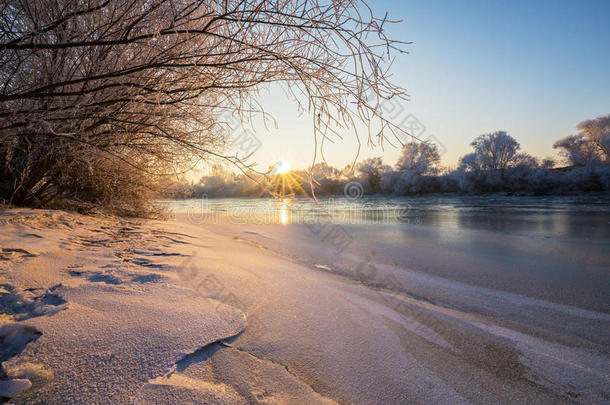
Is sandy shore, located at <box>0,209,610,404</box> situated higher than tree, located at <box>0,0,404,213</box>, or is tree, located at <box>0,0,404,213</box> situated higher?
tree, located at <box>0,0,404,213</box>

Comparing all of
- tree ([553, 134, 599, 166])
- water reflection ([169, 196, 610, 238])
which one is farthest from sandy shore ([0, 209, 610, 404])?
tree ([553, 134, 599, 166])

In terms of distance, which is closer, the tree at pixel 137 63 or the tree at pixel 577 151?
the tree at pixel 137 63

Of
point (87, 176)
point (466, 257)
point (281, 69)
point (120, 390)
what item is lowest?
point (466, 257)

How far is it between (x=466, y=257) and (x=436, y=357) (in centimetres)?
263

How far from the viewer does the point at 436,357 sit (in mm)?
1134

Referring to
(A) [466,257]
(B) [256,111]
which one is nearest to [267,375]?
(B) [256,111]

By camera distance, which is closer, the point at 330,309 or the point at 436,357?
the point at 436,357

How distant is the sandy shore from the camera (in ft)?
2.68

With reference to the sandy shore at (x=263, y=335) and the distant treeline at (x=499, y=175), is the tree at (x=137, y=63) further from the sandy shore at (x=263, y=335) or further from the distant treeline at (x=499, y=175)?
the distant treeline at (x=499, y=175)

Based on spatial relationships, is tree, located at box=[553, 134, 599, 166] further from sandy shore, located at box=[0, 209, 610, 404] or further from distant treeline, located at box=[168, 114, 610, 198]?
sandy shore, located at box=[0, 209, 610, 404]

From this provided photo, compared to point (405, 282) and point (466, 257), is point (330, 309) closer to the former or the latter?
point (405, 282)

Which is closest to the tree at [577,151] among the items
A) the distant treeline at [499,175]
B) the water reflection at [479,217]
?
the distant treeline at [499,175]

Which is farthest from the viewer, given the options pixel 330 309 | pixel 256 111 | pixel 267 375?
pixel 256 111

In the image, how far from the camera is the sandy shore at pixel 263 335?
32.2 inches
